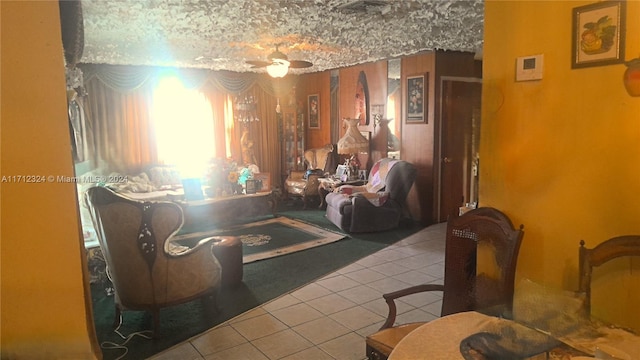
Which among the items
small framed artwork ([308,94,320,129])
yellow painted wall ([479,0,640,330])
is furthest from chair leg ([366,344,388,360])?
small framed artwork ([308,94,320,129])

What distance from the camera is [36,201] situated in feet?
3.46

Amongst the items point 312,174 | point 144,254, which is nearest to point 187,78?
point 312,174

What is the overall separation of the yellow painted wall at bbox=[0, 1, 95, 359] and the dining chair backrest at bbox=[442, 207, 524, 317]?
1.61m

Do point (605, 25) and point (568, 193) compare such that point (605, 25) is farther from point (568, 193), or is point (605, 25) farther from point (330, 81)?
point (330, 81)

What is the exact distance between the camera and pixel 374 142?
7.24 meters

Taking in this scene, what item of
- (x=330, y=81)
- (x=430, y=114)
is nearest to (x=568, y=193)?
(x=430, y=114)

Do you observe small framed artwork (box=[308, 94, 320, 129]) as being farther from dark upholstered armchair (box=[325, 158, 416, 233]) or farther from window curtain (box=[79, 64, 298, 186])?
dark upholstered armchair (box=[325, 158, 416, 233])

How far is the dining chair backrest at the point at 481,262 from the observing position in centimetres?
198

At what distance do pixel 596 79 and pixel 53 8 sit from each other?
195 centimetres

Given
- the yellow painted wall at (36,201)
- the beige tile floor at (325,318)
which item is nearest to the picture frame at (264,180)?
the beige tile floor at (325,318)

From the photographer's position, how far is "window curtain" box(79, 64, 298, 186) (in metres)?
6.85

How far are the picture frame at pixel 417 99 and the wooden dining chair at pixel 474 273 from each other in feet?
13.8

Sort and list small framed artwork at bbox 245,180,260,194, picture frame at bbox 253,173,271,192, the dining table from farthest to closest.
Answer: picture frame at bbox 253,173,271,192 → small framed artwork at bbox 245,180,260,194 → the dining table

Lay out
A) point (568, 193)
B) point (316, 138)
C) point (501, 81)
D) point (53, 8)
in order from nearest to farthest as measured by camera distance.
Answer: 1. point (53, 8)
2. point (568, 193)
3. point (501, 81)
4. point (316, 138)
